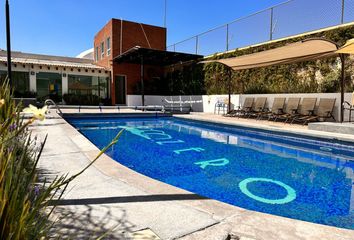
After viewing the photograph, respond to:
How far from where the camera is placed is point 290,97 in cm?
1076

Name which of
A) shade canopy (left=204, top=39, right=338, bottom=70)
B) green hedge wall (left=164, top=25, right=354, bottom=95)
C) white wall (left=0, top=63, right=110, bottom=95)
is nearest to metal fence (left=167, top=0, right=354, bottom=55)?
green hedge wall (left=164, top=25, right=354, bottom=95)

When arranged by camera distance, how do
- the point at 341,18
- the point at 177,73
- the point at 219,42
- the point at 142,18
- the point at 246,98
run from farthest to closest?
the point at 142,18
the point at 177,73
the point at 219,42
the point at 246,98
the point at 341,18

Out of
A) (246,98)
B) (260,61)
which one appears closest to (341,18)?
(260,61)

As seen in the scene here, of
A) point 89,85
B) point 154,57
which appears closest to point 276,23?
point 154,57

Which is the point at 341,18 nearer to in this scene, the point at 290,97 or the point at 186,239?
the point at 290,97

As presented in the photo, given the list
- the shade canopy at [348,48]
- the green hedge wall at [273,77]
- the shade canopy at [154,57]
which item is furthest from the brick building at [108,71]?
the shade canopy at [348,48]

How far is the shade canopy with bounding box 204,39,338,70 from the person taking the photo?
790 centimetres

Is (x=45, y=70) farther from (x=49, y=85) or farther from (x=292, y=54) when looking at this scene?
(x=292, y=54)

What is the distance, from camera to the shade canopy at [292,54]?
7.90 meters

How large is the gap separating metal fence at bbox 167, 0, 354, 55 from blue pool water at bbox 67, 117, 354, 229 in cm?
679

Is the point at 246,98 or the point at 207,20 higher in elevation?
the point at 207,20

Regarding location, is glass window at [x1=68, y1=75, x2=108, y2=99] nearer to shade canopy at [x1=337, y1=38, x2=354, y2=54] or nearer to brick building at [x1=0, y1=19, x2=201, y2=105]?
brick building at [x1=0, y1=19, x2=201, y2=105]

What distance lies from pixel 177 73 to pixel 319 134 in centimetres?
Result: 1359

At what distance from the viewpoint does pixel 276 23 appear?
44.2 feet
